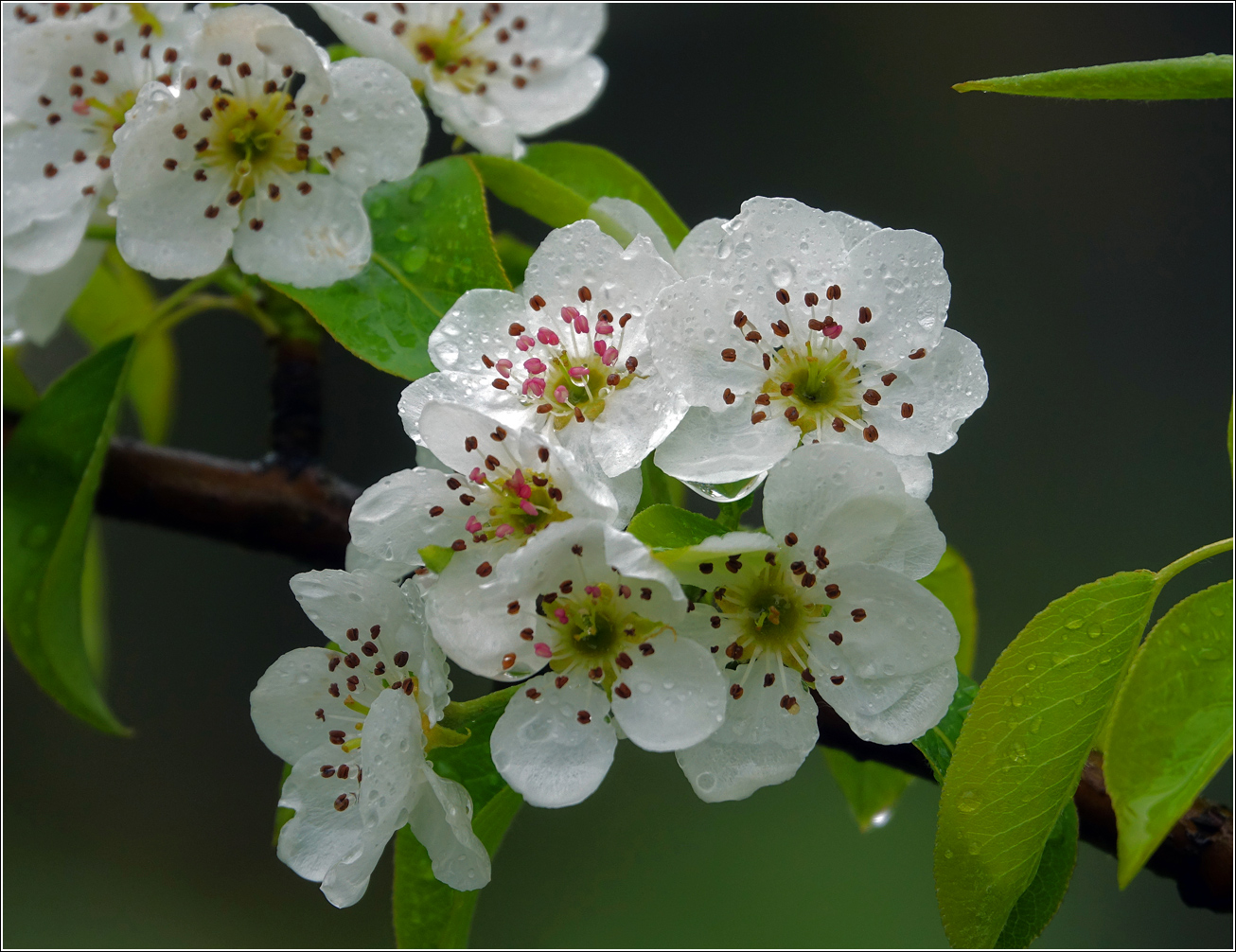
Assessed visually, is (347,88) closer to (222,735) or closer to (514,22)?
(514,22)

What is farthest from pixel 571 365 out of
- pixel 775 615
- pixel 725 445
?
pixel 775 615

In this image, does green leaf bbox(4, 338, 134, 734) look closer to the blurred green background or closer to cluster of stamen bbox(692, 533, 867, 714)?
cluster of stamen bbox(692, 533, 867, 714)

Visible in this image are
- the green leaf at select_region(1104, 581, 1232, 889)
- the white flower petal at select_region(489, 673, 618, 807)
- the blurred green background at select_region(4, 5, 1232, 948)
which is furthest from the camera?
the blurred green background at select_region(4, 5, 1232, 948)

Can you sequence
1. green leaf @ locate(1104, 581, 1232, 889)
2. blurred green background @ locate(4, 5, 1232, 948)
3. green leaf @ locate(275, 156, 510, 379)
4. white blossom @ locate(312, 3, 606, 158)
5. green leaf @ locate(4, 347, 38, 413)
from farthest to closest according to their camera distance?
blurred green background @ locate(4, 5, 1232, 948)
green leaf @ locate(4, 347, 38, 413)
white blossom @ locate(312, 3, 606, 158)
green leaf @ locate(275, 156, 510, 379)
green leaf @ locate(1104, 581, 1232, 889)

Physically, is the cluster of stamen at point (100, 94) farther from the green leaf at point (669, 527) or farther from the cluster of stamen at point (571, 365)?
the green leaf at point (669, 527)

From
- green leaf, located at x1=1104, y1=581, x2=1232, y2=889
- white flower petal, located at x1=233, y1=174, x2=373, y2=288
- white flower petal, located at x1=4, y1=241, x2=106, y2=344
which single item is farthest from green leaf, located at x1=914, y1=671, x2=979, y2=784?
white flower petal, located at x1=4, y1=241, x2=106, y2=344

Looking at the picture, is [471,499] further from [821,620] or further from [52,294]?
[52,294]

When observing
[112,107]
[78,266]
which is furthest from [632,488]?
[78,266]
